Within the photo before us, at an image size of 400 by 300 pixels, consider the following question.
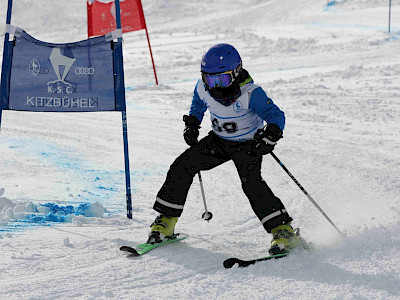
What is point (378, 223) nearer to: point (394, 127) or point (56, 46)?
point (56, 46)

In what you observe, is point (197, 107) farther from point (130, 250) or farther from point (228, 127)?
point (130, 250)

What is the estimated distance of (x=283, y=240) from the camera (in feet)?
13.0

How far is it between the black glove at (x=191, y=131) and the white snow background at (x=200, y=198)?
77 cm

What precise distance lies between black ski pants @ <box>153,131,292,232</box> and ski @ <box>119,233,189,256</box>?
7.5 inches

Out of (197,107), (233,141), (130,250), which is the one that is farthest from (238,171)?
(130,250)

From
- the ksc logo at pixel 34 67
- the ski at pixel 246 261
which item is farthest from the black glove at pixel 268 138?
the ksc logo at pixel 34 67

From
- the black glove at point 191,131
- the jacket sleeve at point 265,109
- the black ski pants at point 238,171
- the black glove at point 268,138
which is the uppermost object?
the jacket sleeve at point 265,109

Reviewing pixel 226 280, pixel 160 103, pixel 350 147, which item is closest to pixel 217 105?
pixel 226 280

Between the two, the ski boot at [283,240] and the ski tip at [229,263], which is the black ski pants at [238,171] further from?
the ski tip at [229,263]

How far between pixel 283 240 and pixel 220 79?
1.20 m

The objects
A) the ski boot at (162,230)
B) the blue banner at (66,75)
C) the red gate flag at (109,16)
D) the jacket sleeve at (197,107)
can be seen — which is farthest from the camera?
the red gate flag at (109,16)

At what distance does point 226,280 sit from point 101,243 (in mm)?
1184

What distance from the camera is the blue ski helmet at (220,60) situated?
13.2ft

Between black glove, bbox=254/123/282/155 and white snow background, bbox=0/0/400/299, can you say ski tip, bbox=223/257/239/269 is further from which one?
black glove, bbox=254/123/282/155
